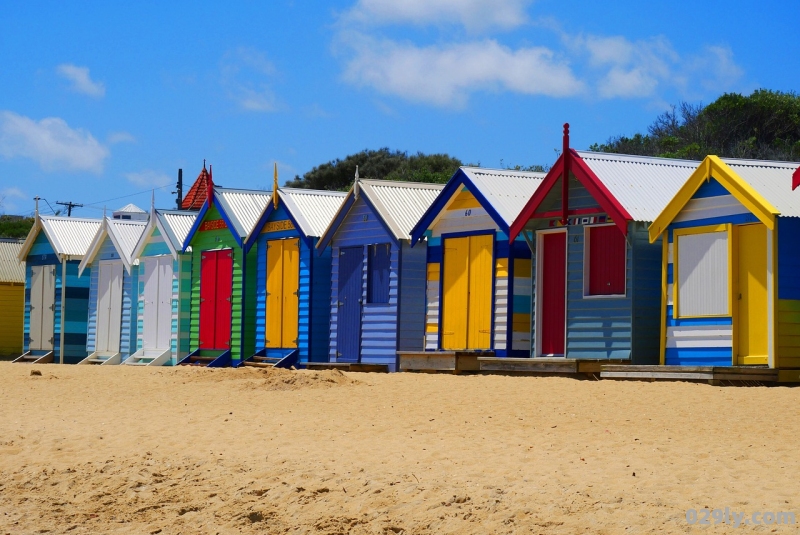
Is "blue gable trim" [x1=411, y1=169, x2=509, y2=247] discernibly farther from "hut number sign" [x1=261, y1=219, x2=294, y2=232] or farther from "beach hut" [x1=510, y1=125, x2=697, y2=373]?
"hut number sign" [x1=261, y1=219, x2=294, y2=232]

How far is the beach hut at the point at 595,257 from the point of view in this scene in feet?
59.4

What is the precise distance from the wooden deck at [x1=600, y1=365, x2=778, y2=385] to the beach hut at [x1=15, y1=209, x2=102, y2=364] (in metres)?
19.6

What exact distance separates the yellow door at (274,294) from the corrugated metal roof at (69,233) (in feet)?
29.1

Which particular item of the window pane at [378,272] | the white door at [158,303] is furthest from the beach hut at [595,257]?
the white door at [158,303]

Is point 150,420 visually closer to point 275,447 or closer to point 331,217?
point 275,447

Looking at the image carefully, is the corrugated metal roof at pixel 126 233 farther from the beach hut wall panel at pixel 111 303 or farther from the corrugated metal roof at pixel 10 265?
the corrugated metal roof at pixel 10 265

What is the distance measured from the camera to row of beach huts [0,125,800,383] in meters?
16.6

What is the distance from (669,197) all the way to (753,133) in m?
28.4

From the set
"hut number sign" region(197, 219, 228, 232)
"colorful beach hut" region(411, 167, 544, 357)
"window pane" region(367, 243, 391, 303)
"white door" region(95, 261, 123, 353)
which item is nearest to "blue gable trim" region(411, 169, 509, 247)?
"colorful beach hut" region(411, 167, 544, 357)

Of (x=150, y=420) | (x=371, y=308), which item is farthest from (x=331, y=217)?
(x=150, y=420)

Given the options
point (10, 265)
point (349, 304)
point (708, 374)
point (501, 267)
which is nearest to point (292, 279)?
point (349, 304)

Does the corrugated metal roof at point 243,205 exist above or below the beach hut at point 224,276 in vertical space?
above

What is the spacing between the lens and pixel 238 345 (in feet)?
85.5

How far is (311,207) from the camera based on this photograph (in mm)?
25266
